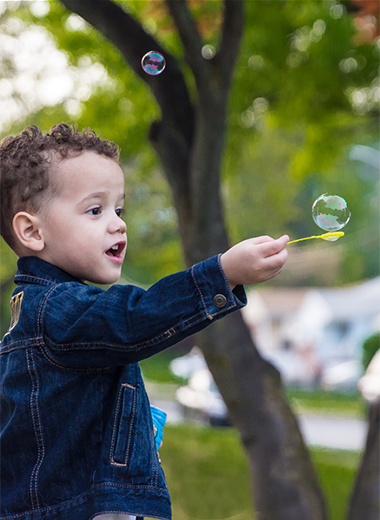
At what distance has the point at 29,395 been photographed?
1.31 m

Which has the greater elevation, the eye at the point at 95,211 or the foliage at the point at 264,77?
the foliage at the point at 264,77

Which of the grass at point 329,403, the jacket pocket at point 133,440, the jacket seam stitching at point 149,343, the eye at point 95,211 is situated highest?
the grass at point 329,403

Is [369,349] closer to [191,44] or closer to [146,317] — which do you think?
[191,44]

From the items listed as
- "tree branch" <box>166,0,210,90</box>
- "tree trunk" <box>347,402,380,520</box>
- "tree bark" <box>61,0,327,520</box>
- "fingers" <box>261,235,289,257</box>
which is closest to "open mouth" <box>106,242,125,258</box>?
"fingers" <box>261,235,289,257</box>

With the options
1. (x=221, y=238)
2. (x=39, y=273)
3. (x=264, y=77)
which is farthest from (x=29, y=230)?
(x=264, y=77)

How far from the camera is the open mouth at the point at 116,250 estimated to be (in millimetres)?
1410

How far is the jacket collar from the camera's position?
1.39 meters

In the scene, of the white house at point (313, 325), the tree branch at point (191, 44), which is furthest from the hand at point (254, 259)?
the white house at point (313, 325)

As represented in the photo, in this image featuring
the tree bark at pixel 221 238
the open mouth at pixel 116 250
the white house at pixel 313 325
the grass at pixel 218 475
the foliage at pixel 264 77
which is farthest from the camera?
the white house at pixel 313 325

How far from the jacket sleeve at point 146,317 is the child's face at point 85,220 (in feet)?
0.49

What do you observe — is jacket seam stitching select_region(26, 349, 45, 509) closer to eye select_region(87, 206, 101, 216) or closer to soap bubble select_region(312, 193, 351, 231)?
eye select_region(87, 206, 101, 216)

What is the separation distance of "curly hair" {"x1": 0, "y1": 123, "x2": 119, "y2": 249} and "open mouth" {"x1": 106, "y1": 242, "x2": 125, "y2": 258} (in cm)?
18

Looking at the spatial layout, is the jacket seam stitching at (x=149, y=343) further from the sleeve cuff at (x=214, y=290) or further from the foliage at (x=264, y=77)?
the foliage at (x=264, y=77)

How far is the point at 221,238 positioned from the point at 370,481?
64.6 inches
